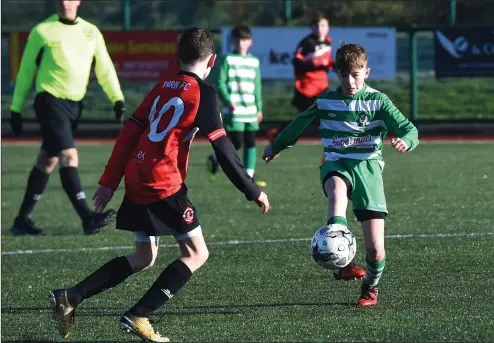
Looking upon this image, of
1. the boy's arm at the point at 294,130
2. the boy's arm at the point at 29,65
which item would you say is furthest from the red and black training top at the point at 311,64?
the boy's arm at the point at 294,130

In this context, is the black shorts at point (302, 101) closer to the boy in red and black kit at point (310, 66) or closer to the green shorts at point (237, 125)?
the boy in red and black kit at point (310, 66)

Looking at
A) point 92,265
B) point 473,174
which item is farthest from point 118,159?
point 473,174

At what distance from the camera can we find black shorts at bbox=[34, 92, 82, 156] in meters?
10.0

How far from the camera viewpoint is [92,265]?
839 centimetres

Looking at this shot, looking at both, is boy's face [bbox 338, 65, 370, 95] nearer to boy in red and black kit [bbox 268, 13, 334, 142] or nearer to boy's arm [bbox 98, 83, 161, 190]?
boy's arm [bbox 98, 83, 161, 190]

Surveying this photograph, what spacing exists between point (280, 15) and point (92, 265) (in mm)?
15017

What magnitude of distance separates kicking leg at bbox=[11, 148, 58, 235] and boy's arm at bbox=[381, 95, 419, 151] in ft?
15.2

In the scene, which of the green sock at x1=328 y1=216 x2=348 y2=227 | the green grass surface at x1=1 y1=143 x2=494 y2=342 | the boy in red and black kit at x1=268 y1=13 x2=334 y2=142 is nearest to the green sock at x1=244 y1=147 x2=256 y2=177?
the green grass surface at x1=1 y1=143 x2=494 y2=342

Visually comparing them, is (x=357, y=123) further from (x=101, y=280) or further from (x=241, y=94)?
(x=241, y=94)

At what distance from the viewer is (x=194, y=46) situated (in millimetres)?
5574

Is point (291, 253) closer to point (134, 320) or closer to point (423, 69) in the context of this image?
point (134, 320)

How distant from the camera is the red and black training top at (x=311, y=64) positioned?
14680 millimetres

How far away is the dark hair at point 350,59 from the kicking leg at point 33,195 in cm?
449

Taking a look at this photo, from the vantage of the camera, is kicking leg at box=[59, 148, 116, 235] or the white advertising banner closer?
kicking leg at box=[59, 148, 116, 235]
